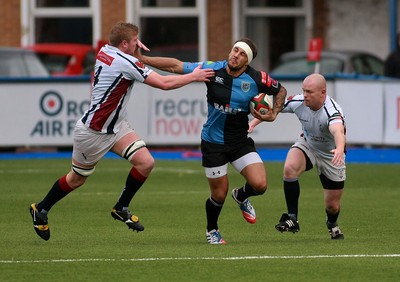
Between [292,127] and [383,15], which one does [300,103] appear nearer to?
[292,127]

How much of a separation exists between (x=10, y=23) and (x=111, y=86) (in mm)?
23383

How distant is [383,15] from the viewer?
119 feet

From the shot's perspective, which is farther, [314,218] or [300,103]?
[314,218]

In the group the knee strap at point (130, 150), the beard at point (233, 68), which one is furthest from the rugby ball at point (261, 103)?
the knee strap at point (130, 150)

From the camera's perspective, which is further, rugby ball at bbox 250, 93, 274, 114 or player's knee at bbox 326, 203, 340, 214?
player's knee at bbox 326, 203, 340, 214

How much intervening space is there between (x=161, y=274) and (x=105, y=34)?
25635mm

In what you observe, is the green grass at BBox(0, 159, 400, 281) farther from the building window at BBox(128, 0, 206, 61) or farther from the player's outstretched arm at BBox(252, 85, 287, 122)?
the building window at BBox(128, 0, 206, 61)

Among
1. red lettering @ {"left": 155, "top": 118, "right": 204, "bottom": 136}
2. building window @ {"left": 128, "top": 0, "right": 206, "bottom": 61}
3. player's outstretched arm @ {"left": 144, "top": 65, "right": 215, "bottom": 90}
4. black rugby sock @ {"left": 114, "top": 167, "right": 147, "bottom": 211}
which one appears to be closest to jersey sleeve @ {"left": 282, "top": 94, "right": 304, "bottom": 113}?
player's outstretched arm @ {"left": 144, "top": 65, "right": 215, "bottom": 90}

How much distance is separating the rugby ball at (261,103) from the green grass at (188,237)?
125 cm

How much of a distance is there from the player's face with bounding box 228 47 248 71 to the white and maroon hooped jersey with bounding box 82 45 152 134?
764mm

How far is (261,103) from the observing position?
13.3 metres

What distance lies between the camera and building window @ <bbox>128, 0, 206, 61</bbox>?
36906 millimetres

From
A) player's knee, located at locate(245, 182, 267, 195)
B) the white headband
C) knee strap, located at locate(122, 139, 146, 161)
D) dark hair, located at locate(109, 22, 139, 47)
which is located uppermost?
dark hair, located at locate(109, 22, 139, 47)

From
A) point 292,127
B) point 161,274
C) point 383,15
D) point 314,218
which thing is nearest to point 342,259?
point 161,274
